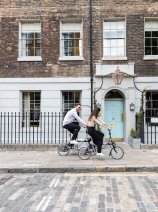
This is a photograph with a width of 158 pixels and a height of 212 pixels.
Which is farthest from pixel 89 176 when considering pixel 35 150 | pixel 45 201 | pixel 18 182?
pixel 35 150

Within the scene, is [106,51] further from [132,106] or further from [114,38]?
[132,106]

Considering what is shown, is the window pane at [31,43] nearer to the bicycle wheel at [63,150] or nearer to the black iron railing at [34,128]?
the black iron railing at [34,128]

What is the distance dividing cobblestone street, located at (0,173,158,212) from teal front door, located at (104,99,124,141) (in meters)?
8.05

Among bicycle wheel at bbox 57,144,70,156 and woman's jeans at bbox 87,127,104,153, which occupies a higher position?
woman's jeans at bbox 87,127,104,153

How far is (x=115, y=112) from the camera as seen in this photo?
18781 millimetres

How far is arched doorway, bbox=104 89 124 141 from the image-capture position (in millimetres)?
18672

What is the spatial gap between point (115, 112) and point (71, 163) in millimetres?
7345

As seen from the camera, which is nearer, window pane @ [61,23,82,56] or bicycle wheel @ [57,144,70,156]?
bicycle wheel @ [57,144,70,156]

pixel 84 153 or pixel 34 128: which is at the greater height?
pixel 34 128

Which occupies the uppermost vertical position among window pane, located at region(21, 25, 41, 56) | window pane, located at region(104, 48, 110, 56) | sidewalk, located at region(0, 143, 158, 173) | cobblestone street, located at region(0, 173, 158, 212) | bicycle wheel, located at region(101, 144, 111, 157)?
window pane, located at region(21, 25, 41, 56)

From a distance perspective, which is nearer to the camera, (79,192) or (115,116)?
(79,192)

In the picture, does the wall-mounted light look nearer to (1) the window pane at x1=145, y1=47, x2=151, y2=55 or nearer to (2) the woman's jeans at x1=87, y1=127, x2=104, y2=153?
(1) the window pane at x1=145, y1=47, x2=151, y2=55

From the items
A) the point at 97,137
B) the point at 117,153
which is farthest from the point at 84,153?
the point at 117,153

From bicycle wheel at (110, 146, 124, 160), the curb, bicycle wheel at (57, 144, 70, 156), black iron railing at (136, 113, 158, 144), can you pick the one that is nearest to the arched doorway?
black iron railing at (136, 113, 158, 144)
